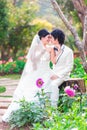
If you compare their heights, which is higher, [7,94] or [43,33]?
[43,33]

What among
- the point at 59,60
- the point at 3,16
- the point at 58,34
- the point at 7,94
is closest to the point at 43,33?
the point at 58,34

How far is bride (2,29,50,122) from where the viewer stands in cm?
587

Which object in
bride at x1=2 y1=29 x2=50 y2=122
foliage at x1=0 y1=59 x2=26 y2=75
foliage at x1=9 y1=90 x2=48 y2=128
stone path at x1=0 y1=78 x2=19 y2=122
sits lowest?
foliage at x1=0 y1=59 x2=26 y2=75

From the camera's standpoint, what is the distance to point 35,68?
5965mm

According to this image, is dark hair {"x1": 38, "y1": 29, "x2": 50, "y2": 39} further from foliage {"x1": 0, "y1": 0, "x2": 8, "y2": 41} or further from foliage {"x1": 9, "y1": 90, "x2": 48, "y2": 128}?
foliage {"x1": 0, "y1": 0, "x2": 8, "y2": 41}

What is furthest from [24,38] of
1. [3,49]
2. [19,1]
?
[19,1]

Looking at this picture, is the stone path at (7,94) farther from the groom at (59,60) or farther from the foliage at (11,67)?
the foliage at (11,67)

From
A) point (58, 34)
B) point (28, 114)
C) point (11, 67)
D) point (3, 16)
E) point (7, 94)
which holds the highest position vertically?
point (58, 34)

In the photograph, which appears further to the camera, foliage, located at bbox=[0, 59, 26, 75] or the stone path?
foliage, located at bbox=[0, 59, 26, 75]

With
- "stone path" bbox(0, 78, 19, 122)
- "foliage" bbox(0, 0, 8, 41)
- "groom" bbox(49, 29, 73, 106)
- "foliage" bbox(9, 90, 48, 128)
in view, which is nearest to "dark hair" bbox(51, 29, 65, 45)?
"groom" bbox(49, 29, 73, 106)

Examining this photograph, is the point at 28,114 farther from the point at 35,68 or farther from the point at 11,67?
the point at 11,67

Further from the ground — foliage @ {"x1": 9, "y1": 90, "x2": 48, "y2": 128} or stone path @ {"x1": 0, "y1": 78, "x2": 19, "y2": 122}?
foliage @ {"x1": 9, "y1": 90, "x2": 48, "y2": 128}

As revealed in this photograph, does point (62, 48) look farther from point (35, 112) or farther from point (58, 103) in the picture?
point (35, 112)

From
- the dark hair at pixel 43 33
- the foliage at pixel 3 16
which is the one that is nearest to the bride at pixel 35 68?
the dark hair at pixel 43 33
